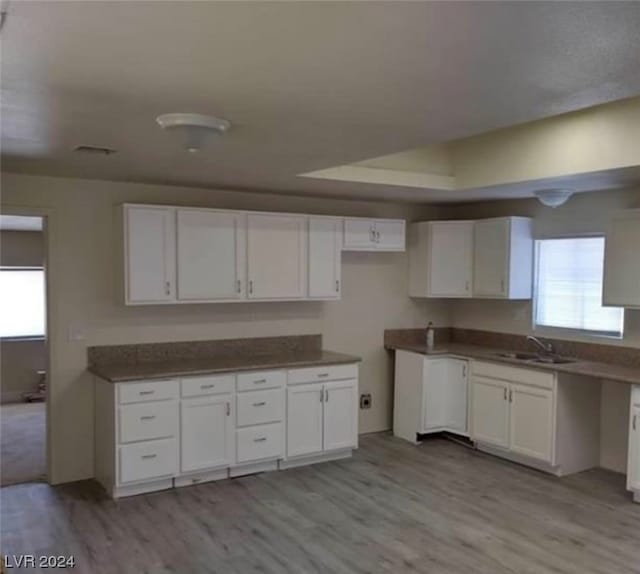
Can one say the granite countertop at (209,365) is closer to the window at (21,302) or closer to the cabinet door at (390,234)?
the cabinet door at (390,234)

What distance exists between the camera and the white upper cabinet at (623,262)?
14.8 feet

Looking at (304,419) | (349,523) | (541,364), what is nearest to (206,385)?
(304,419)

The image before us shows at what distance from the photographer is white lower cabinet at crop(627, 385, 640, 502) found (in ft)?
13.8

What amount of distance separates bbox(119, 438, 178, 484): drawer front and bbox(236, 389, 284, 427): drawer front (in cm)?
58

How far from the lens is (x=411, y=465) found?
5148mm

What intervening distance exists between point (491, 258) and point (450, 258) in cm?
44

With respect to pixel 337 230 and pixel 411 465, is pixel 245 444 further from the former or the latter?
pixel 337 230

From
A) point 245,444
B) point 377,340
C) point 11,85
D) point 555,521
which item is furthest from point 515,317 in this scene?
point 11,85

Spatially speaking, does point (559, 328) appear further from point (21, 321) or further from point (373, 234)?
point (21, 321)

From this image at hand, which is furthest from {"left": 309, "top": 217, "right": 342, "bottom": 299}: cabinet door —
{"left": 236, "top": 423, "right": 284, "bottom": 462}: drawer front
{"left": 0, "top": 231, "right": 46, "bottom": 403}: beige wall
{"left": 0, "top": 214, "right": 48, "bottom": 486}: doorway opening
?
{"left": 0, "top": 231, "right": 46, "bottom": 403}: beige wall

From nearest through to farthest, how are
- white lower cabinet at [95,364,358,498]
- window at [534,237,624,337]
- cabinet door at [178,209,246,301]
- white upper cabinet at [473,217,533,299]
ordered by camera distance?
white lower cabinet at [95,364,358,498], cabinet door at [178,209,246,301], window at [534,237,624,337], white upper cabinet at [473,217,533,299]

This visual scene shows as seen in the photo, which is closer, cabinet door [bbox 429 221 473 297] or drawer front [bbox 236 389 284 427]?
drawer front [bbox 236 389 284 427]

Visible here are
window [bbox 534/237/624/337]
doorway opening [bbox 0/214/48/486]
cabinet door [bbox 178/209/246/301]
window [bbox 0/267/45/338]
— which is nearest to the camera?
cabinet door [bbox 178/209/246/301]

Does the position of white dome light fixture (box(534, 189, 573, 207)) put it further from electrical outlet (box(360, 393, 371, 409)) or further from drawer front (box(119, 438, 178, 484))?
drawer front (box(119, 438, 178, 484))
